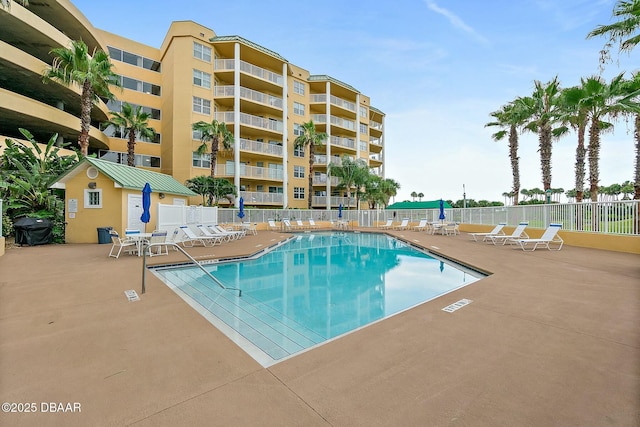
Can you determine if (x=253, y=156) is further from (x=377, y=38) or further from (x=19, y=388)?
(x=19, y=388)

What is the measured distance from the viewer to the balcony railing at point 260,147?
2644cm

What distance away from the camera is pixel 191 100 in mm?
24906

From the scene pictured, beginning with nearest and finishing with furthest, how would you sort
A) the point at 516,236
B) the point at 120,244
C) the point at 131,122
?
1. the point at 120,244
2. the point at 516,236
3. the point at 131,122

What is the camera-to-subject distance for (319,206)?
33469 mm

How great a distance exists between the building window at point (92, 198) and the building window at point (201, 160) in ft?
39.2

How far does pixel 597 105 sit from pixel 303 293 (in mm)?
16849

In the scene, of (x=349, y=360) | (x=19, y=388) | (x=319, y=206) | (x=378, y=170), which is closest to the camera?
(x=19, y=388)

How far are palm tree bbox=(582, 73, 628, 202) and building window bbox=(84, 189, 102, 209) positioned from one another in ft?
76.6

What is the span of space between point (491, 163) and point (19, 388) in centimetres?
3278

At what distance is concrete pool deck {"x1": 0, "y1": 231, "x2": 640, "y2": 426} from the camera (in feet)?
7.14

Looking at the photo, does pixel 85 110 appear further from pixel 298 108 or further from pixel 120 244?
pixel 298 108

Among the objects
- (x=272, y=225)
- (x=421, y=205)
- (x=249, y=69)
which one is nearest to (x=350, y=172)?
(x=421, y=205)

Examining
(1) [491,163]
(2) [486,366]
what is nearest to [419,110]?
(1) [491,163]

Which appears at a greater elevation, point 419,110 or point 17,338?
point 419,110
